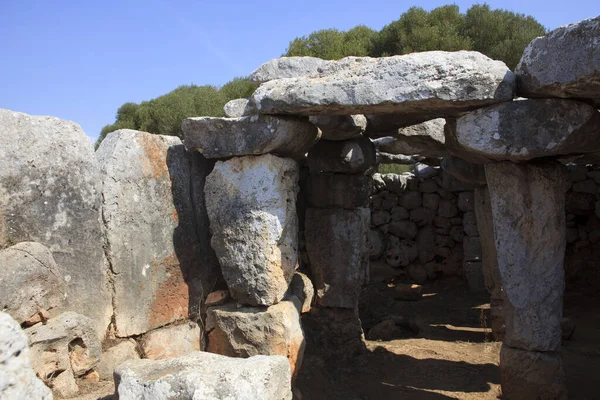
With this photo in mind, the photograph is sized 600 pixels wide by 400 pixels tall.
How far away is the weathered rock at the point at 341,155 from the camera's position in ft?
19.0

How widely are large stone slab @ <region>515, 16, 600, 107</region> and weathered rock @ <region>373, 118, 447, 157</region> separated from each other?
1881 mm

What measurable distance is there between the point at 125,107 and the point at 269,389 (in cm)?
1675

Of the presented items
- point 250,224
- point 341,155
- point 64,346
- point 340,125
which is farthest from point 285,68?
point 64,346

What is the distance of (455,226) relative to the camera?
1036 centimetres

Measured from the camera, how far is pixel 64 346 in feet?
11.6

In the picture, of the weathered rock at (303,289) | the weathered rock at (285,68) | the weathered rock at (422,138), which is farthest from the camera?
the weathered rock at (422,138)

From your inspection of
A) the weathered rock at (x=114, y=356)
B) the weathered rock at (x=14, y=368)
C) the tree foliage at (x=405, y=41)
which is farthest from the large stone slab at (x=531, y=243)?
the tree foliage at (x=405, y=41)

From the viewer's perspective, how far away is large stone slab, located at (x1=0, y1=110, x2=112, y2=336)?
3.49 meters

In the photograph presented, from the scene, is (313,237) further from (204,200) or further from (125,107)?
(125,107)

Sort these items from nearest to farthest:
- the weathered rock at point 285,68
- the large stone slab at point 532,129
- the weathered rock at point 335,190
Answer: the large stone slab at point 532,129 → the weathered rock at point 285,68 → the weathered rock at point 335,190

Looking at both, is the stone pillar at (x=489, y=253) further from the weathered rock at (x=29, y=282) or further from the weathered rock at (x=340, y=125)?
the weathered rock at (x=29, y=282)

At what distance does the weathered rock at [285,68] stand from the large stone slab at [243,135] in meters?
0.52

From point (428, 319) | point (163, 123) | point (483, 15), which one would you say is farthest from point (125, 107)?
point (428, 319)

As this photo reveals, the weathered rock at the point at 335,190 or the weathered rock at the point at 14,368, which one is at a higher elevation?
the weathered rock at the point at 335,190
